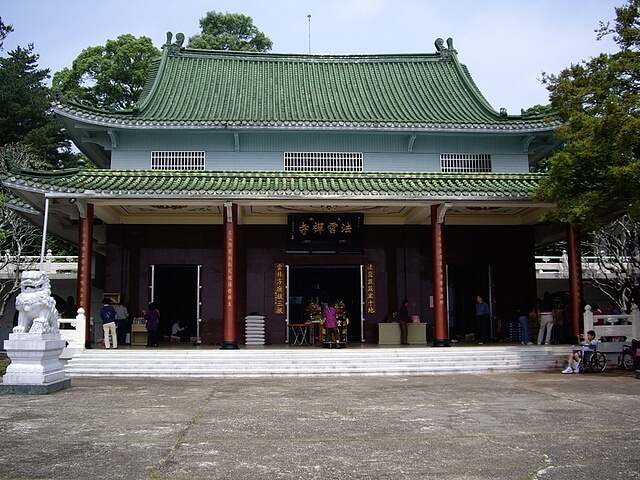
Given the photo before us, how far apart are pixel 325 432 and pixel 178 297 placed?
40.1 ft

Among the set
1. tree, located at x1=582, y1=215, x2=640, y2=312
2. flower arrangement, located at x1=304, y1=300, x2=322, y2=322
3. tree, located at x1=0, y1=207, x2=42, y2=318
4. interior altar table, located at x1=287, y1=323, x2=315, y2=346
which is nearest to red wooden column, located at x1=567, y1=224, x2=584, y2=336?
flower arrangement, located at x1=304, y1=300, x2=322, y2=322

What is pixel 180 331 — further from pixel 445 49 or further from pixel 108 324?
pixel 445 49

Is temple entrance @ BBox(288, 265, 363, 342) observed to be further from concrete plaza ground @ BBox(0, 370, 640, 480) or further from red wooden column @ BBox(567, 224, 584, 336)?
concrete plaza ground @ BBox(0, 370, 640, 480)

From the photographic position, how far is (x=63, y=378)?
406 inches

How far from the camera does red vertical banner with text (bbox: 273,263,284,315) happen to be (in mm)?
17188

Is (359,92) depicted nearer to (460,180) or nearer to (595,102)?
(460,180)

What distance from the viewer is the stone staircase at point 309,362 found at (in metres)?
12.8

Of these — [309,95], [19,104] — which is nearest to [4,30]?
[19,104]

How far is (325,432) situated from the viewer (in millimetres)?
6672

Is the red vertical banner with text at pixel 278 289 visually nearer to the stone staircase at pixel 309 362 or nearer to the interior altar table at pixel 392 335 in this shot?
the interior altar table at pixel 392 335

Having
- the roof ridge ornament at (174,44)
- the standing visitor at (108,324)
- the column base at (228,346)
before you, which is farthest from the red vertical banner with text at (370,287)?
the roof ridge ornament at (174,44)

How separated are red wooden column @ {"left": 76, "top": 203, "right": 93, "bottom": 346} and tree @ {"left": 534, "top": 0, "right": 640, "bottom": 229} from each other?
32.4 feet

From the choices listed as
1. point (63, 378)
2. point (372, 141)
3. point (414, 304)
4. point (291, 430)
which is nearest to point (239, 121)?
point (372, 141)

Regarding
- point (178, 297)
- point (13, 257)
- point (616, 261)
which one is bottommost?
point (178, 297)
